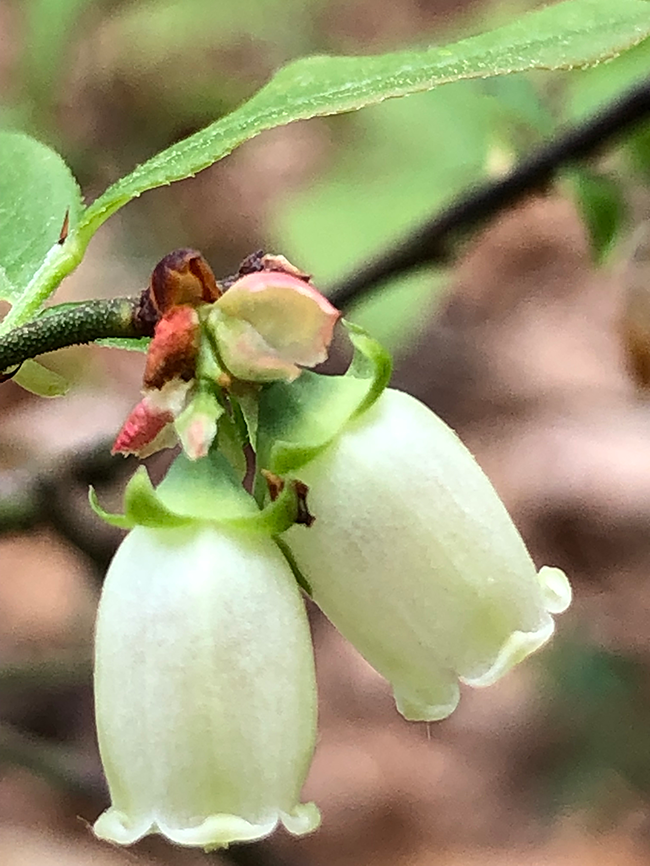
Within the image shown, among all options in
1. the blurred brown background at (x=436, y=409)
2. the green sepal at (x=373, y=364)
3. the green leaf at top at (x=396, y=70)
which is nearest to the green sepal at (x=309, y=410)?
the green sepal at (x=373, y=364)

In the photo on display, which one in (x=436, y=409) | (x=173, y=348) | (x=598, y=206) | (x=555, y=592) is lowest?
(x=436, y=409)

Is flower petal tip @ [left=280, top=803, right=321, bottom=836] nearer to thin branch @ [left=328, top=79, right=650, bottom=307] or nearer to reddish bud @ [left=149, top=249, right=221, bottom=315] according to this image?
reddish bud @ [left=149, top=249, right=221, bottom=315]

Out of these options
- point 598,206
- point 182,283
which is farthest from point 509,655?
point 598,206

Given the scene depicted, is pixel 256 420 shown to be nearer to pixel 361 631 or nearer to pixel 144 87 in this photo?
pixel 361 631

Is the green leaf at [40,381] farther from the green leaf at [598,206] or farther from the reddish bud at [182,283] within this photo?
the green leaf at [598,206]

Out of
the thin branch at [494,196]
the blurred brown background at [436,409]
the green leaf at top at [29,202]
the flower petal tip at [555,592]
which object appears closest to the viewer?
the flower petal tip at [555,592]

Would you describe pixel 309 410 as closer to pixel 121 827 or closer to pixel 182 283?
pixel 182 283

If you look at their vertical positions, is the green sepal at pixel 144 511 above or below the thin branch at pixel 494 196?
above
